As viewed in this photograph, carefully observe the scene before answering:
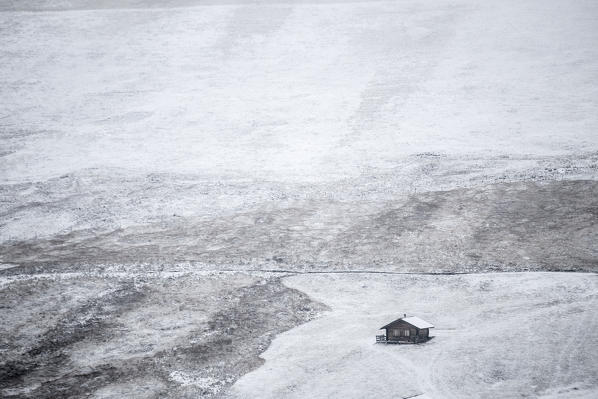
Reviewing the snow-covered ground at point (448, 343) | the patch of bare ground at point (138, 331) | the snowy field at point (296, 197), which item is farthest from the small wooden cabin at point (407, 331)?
the patch of bare ground at point (138, 331)

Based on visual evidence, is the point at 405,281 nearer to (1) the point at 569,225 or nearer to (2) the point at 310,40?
(1) the point at 569,225

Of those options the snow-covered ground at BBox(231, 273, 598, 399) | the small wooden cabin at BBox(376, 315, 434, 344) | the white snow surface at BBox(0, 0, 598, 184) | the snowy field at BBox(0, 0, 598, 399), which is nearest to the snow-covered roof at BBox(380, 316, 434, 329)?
the small wooden cabin at BBox(376, 315, 434, 344)

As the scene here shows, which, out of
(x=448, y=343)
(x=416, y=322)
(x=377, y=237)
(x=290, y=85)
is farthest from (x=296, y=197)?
(x=290, y=85)

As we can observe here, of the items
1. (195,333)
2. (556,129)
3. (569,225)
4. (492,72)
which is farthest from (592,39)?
(195,333)

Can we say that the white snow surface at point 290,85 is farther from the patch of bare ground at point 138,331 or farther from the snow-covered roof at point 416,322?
the snow-covered roof at point 416,322

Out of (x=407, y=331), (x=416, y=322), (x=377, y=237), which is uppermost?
(x=416, y=322)

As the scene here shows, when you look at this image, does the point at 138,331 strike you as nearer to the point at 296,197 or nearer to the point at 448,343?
the point at 448,343

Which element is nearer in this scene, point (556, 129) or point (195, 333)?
point (195, 333)
